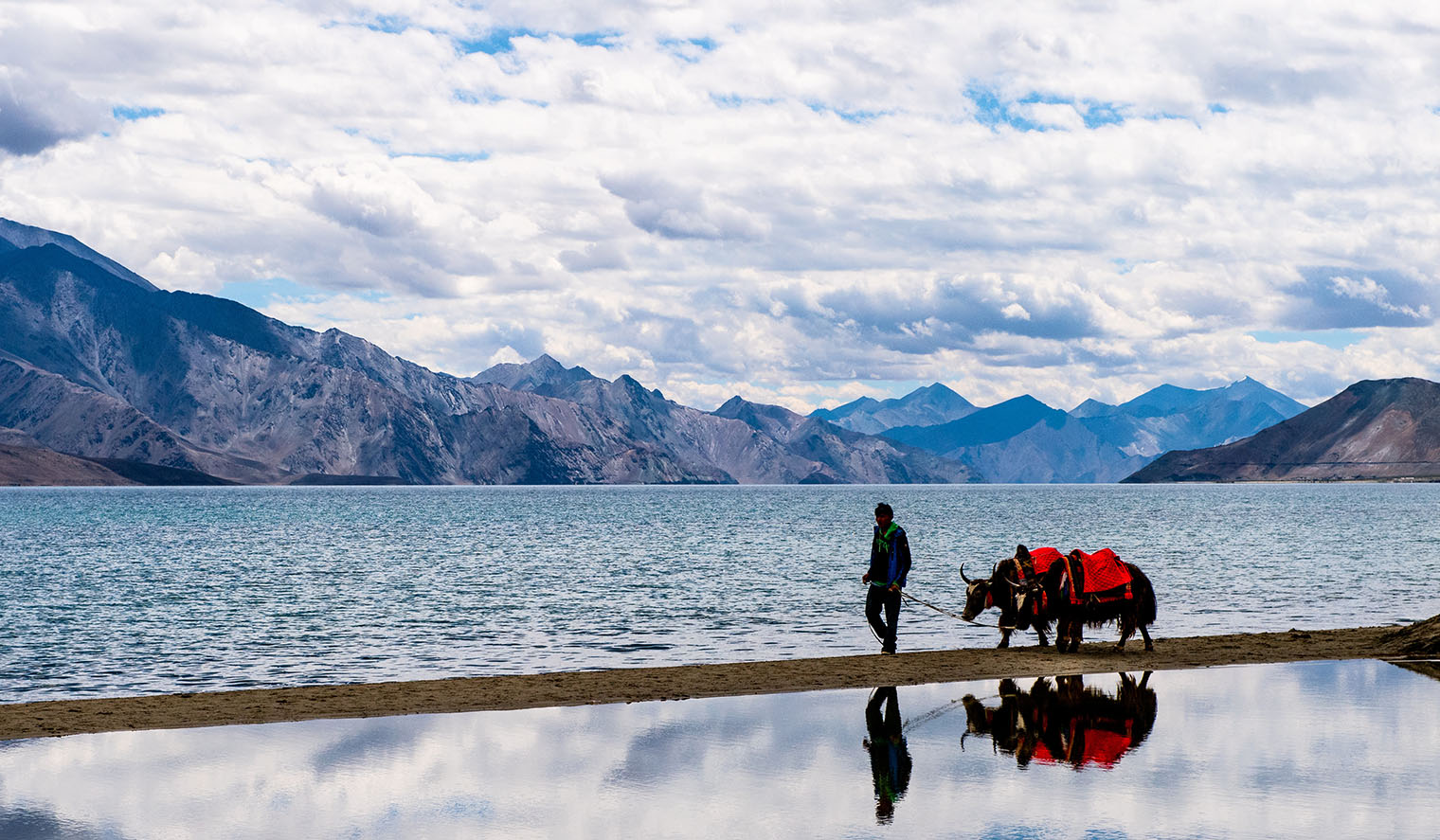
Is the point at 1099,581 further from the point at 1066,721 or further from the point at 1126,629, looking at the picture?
the point at 1066,721

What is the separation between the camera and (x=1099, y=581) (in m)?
22.0

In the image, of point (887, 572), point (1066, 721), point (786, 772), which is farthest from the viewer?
point (887, 572)

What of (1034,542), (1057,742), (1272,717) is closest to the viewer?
(1057,742)

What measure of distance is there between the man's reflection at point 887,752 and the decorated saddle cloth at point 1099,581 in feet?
19.9

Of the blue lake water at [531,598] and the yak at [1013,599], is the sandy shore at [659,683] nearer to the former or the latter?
the yak at [1013,599]

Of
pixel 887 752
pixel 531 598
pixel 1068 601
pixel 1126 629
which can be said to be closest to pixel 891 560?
pixel 1068 601

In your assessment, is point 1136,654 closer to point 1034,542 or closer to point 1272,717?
point 1272,717

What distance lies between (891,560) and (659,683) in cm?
490

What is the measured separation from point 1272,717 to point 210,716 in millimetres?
11853

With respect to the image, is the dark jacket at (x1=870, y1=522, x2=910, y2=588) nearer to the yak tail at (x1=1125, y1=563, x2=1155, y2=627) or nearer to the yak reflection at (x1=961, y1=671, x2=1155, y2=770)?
the yak tail at (x1=1125, y1=563, x2=1155, y2=627)

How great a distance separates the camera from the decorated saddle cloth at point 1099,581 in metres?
22.0

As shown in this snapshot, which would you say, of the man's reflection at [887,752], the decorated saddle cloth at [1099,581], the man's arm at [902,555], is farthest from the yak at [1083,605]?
the man's reflection at [887,752]

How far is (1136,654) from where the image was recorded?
2169 cm

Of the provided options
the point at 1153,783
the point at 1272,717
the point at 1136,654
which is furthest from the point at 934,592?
the point at 1153,783
